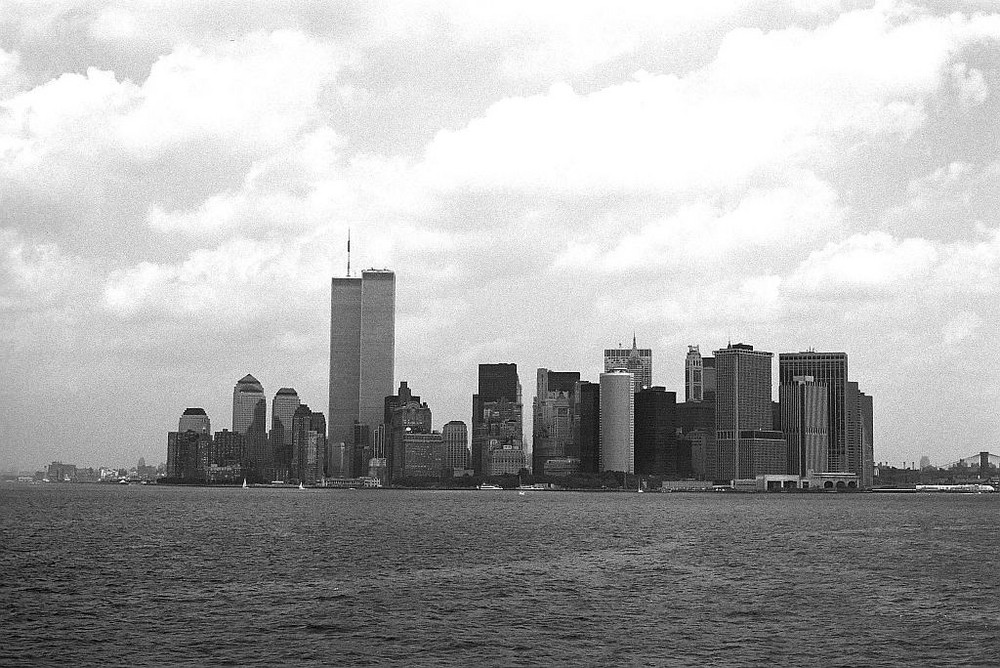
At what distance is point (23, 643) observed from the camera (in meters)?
54.8

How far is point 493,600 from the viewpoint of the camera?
7069 centimetres

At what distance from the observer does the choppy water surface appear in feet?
175

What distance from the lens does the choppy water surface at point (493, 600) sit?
53.3m

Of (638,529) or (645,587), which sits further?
(638,529)

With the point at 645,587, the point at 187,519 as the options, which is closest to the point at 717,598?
the point at 645,587

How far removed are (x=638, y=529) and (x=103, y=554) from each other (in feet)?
232

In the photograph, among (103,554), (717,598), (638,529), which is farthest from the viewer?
(638,529)

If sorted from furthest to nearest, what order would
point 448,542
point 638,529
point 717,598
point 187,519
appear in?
1. point 187,519
2. point 638,529
3. point 448,542
4. point 717,598

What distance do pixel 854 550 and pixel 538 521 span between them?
67483 millimetres

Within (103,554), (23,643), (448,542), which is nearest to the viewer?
(23,643)

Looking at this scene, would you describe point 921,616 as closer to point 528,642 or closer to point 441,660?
point 528,642

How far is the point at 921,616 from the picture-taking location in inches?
2525

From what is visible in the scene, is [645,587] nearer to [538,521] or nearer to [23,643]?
[23,643]

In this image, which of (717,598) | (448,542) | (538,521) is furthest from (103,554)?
(538,521)
